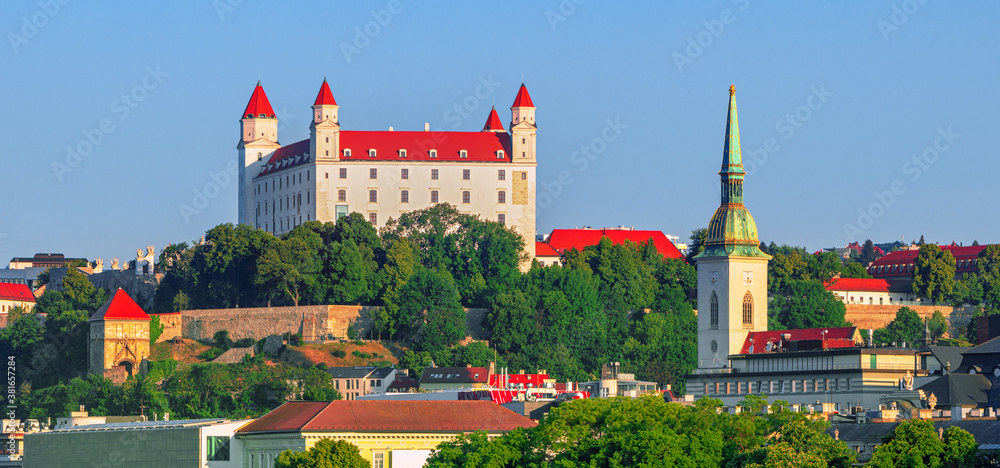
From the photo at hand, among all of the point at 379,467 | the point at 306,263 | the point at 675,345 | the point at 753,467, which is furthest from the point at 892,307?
the point at 753,467

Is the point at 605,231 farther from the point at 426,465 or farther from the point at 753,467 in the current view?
the point at 753,467

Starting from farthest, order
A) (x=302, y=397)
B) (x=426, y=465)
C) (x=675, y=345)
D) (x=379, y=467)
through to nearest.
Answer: (x=675, y=345), (x=302, y=397), (x=379, y=467), (x=426, y=465)

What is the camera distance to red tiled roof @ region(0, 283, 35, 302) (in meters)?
176

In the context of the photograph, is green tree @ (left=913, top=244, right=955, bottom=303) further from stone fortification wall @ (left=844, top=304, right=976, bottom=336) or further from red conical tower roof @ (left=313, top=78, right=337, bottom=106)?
red conical tower roof @ (left=313, top=78, right=337, bottom=106)

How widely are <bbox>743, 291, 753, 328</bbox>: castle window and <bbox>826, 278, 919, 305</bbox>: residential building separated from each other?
35.8m

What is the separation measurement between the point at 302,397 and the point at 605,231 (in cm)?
4931

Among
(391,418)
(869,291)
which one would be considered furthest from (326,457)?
(869,291)

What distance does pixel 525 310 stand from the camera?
130500 millimetres

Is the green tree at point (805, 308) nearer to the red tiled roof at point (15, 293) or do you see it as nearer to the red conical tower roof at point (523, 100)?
the red conical tower roof at point (523, 100)

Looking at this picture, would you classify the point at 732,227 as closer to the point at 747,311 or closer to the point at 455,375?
the point at 747,311

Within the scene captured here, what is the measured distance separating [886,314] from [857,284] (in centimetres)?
843

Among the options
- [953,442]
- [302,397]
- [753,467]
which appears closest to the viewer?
[953,442]

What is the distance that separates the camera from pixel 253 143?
6009 inches

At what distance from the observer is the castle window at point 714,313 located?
4328 inches
